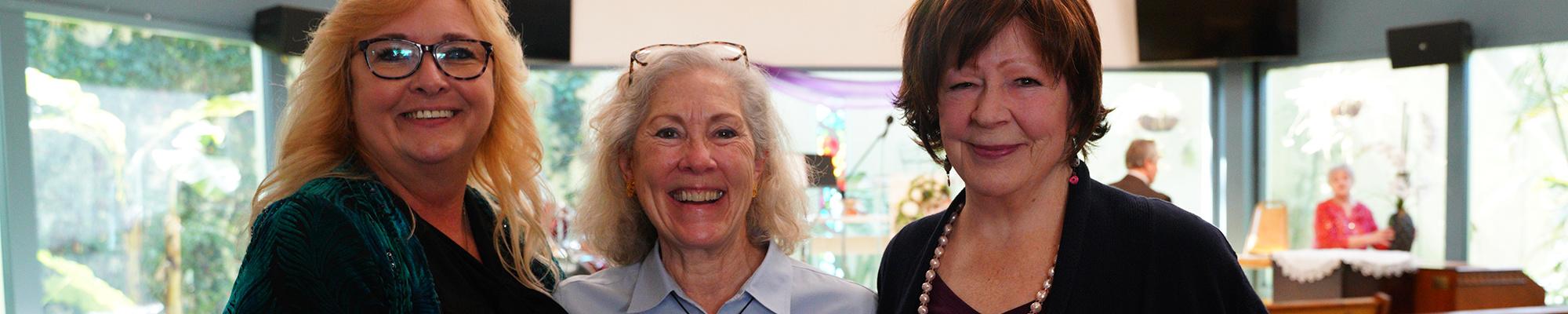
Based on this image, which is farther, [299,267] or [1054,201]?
[1054,201]

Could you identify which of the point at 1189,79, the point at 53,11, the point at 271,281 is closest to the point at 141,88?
the point at 53,11

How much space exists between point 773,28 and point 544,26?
5.79ft

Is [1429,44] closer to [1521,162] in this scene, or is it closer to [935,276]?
[1521,162]

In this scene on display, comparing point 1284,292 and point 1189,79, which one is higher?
point 1189,79

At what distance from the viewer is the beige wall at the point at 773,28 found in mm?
8430

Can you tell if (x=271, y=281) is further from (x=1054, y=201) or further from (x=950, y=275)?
(x=1054, y=201)

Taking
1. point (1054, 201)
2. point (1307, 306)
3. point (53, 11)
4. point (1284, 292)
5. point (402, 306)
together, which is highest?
point (53, 11)

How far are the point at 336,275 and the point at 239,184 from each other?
574 centimetres

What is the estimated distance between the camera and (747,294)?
2.12m

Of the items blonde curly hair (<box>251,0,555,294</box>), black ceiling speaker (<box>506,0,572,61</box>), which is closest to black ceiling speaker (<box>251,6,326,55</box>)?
black ceiling speaker (<box>506,0,572,61</box>)

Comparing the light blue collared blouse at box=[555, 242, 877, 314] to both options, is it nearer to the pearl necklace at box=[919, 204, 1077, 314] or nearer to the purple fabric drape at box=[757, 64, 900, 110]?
the pearl necklace at box=[919, 204, 1077, 314]

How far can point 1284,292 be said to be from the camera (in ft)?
25.9

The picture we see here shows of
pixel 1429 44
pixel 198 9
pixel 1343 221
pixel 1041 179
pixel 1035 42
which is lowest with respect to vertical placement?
pixel 1343 221

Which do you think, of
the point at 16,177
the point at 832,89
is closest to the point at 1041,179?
the point at 16,177
